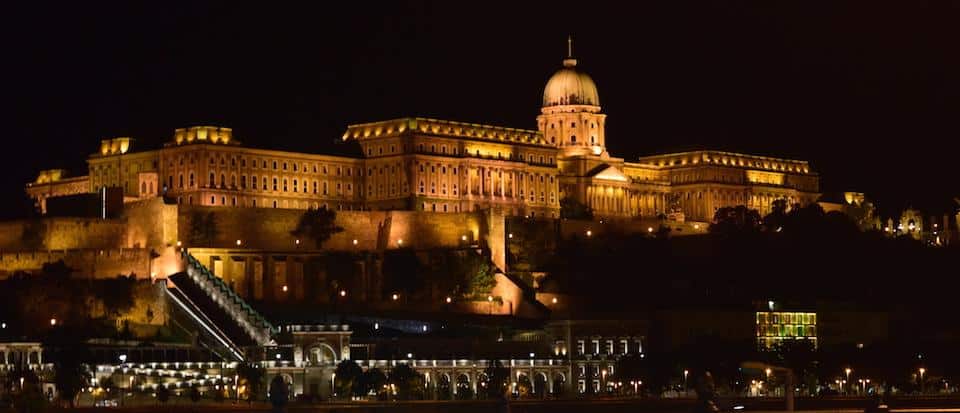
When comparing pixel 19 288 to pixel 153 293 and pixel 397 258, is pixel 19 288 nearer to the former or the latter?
pixel 153 293

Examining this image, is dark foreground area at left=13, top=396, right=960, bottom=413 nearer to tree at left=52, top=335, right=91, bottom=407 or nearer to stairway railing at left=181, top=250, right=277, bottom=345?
tree at left=52, top=335, right=91, bottom=407

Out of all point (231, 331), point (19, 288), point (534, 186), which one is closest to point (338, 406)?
point (231, 331)

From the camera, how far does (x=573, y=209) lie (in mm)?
170000

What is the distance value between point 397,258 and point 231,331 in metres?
21.0

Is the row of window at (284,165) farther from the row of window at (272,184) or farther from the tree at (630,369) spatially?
the tree at (630,369)

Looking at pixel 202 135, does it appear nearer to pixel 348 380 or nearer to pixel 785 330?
pixel 785 330

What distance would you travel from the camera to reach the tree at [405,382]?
108062 mm

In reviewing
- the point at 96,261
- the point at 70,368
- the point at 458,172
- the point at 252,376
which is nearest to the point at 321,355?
the point at 252,376

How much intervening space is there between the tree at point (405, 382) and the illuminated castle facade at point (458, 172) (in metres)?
44.0

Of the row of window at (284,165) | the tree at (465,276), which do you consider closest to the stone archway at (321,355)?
the tree at (465,276)

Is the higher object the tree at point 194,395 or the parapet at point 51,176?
the parapet at point 51,176

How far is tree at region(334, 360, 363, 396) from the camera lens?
10688 centimetres

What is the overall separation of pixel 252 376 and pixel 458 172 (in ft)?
209

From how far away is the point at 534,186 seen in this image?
563 feet
